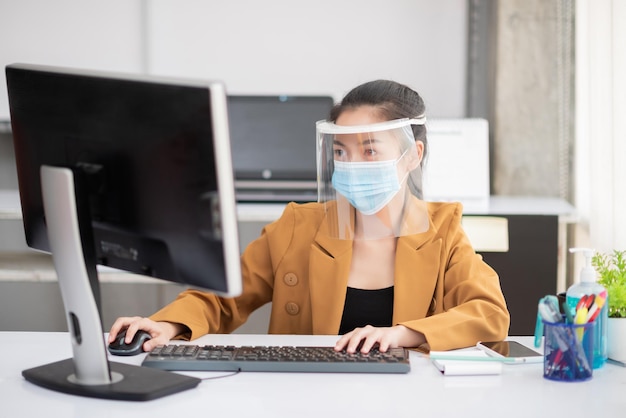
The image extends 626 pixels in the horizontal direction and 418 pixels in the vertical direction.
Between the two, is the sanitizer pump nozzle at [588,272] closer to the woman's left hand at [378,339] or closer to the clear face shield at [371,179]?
the woman's left hand at [378,339]

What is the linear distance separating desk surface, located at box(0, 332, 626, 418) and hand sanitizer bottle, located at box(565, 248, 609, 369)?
34 millimetres

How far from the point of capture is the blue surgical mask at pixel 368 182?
1.85 metres

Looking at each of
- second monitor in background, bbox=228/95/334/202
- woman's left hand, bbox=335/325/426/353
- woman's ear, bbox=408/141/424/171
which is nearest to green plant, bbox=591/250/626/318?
woman's left hand, bbox=335/325/426/353

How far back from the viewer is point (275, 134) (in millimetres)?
3426

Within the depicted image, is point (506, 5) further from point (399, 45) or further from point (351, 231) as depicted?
point (351, 231)

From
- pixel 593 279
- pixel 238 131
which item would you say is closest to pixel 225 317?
pixel 593 279

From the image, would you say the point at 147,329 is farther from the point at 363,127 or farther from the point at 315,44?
the point at 315,44

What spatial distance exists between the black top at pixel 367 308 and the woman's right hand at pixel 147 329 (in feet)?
1.35

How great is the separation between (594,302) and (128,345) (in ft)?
2.74

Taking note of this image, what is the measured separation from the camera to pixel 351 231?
1957mm

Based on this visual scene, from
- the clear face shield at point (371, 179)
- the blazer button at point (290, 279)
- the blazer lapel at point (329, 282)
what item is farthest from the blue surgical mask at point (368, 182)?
the blazer button at point (290, 279)

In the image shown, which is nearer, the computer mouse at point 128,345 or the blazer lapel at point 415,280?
the computer mouse at point 128,345

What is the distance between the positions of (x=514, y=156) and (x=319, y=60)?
926mm

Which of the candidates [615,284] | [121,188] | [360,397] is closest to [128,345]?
[121,188]
